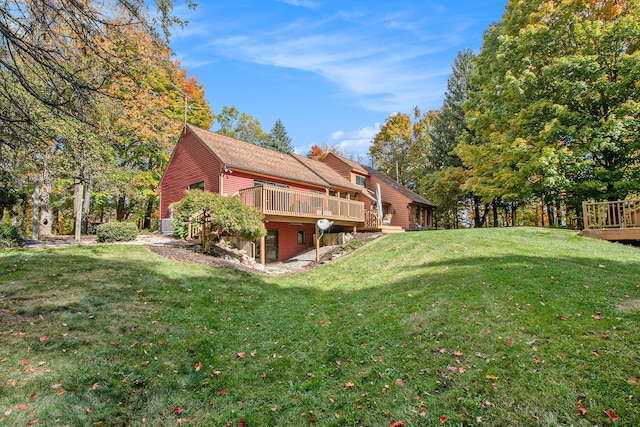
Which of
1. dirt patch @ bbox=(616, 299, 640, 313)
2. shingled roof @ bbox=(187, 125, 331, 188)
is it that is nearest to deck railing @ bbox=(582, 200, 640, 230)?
dirt patch @ bbox=(616, 299, 640, 313)

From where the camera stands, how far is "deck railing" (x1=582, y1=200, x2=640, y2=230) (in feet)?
36.8

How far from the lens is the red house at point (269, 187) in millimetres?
14172

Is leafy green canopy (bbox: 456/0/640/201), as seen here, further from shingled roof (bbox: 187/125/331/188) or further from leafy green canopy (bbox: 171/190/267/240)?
leafy green canopy (bbox: 171/190/267/240)

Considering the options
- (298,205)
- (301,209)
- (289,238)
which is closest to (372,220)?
(289,238)

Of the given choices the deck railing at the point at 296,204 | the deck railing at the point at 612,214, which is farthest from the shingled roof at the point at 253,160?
the deck railing at the point at 612,214

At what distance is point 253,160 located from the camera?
1670 cm

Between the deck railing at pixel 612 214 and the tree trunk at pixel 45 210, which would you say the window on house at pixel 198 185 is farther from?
the deck railing at pixel 612 214

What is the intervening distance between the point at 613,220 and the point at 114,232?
19722 millimetres

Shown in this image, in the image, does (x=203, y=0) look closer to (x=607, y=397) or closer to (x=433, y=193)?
(x=607, y=397)

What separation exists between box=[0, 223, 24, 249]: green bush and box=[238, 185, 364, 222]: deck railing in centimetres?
777

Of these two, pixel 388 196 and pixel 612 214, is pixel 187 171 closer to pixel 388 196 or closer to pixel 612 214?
pixel 388 196

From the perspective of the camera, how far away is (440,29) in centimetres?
1038

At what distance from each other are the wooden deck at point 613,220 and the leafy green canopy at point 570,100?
6.22 feet

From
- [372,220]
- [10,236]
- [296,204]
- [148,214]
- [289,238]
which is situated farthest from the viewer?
[148,214]
